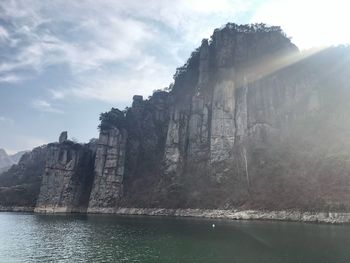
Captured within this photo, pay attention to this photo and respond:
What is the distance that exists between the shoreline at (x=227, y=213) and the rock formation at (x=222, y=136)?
2150mm

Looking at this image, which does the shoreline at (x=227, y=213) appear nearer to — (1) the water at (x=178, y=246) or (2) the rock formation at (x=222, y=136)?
(2) the rock formation at (x=222, y=136)

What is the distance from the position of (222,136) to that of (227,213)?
32176mm

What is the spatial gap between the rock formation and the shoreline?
84.6 inches

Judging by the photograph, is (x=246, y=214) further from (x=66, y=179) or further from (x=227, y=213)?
(x=66, y=179)

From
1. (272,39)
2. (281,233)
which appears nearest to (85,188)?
(272,39)

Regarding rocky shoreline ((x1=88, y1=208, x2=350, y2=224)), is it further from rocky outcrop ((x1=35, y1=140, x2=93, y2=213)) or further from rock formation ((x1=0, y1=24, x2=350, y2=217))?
rocky outcrop ((x1=35, y1=140, x2=93, y2=213))

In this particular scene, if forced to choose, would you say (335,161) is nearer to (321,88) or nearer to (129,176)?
(321,88)

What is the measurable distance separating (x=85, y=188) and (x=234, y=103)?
6297cm

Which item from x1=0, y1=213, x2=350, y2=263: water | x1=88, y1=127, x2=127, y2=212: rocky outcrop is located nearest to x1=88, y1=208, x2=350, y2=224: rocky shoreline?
x1=88, y1=127, x2=127, y2=212: rocky outcrop

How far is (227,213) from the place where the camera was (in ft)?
327

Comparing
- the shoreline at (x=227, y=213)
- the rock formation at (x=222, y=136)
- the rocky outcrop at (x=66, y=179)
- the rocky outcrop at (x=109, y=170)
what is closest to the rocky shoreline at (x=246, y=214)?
the shoreline at (x=227, y=213)

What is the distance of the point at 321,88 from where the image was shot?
134375mm

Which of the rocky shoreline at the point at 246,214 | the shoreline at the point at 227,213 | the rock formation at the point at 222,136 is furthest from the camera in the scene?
the rock formation at the point at 222,136

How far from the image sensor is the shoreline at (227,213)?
259ft
